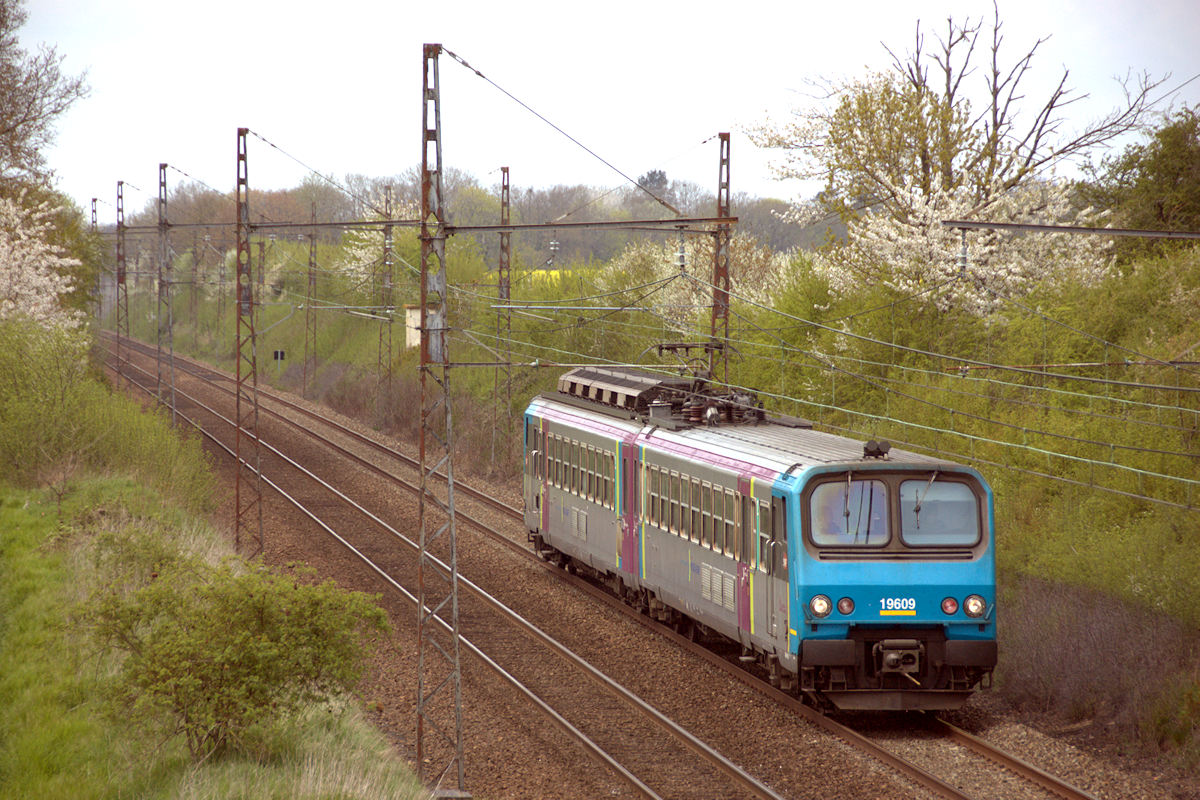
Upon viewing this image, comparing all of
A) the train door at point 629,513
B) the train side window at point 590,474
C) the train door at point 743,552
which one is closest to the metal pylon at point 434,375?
the train door at point 743,552

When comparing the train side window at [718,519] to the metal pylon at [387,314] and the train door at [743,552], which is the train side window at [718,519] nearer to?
the train door at [743,552]

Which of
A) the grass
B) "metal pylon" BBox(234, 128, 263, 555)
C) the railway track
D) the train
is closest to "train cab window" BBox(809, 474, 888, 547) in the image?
the train

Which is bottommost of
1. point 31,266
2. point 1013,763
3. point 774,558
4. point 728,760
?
point 728,760

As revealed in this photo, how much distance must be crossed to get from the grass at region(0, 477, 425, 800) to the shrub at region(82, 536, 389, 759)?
0.44 meters

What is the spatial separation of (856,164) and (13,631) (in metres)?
23.2

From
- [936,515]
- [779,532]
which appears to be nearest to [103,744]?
[779,532]

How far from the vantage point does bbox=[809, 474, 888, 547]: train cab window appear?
13.2m

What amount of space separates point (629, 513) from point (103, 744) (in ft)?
27.4

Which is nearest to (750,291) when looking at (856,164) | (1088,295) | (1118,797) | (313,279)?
(856,164)

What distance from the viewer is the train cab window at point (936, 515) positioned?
1327cm

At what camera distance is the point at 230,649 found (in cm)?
1221

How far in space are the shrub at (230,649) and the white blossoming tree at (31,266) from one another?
99.7ft

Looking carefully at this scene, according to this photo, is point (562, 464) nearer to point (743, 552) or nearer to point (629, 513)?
point (629, 513)

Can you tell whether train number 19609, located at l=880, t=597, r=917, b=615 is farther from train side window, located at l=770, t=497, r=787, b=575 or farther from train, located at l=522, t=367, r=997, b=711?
train side window, located at l=770, t=497, r=787, b=575
